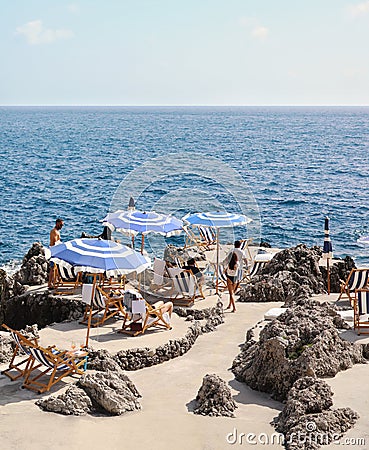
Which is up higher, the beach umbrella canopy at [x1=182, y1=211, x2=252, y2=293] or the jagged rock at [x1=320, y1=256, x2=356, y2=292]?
the beach umbrella canopy at [x1=182, y1=211, x2=252, y2=293]

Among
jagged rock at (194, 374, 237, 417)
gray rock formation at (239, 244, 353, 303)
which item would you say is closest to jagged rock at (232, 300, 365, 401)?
jagged rock at (194, 374, 237, 417)

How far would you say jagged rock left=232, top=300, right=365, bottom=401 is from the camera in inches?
414

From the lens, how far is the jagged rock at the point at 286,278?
16734 mm

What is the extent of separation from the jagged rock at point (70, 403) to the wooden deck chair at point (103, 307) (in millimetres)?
3811

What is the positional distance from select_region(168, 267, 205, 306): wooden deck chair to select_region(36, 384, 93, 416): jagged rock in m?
6.04

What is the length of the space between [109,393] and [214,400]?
58.4 inches

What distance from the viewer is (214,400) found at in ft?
32.5

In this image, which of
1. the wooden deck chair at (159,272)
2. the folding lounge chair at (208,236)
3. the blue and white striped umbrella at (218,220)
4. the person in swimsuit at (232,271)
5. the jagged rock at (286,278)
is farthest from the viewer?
the folding lounge chair at (208,236)

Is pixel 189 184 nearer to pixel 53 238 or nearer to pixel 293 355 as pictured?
pixel 53 238

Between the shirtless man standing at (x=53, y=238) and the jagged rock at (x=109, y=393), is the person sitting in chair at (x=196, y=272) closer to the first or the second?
the shirtless man standing at (x=53, y=238)

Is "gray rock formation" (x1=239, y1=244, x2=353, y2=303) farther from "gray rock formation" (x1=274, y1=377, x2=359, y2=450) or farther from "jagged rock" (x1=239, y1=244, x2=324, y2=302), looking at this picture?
"gray rock formation" (x1=274, y1=377, x2=359, y2=450)

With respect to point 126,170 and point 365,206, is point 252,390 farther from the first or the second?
point 126,170

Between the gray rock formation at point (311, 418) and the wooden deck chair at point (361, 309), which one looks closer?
the gray rock formation at point (311, 418)

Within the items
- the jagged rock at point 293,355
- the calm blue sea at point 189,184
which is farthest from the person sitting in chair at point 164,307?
the calm blue sea at point 189,184
